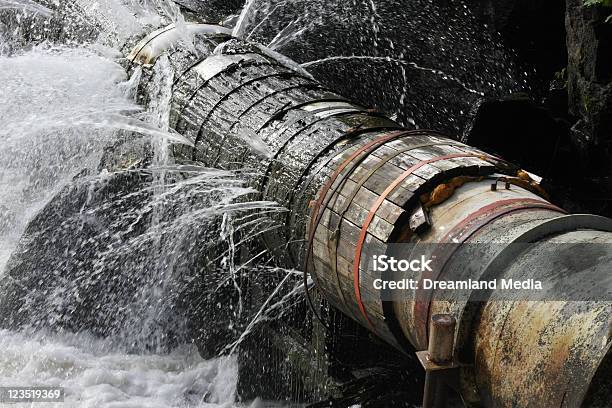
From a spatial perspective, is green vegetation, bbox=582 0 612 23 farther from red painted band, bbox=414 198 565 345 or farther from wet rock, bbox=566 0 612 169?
red painted band, bbox=414 198 565 345

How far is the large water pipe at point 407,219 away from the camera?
245cm

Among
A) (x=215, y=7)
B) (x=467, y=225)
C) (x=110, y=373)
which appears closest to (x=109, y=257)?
(x=110, y=373)

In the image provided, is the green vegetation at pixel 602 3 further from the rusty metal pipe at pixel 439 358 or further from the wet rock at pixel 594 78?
the rusty metal pipe at pixel 439 358

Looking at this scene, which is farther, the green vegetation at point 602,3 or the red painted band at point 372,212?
the green vegetation at point 602,3

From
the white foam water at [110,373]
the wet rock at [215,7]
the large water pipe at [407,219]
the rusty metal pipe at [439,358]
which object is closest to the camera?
the large water pipe at [407,219]

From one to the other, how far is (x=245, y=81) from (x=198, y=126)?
56 cm

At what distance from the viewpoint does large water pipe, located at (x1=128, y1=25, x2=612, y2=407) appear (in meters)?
2.45

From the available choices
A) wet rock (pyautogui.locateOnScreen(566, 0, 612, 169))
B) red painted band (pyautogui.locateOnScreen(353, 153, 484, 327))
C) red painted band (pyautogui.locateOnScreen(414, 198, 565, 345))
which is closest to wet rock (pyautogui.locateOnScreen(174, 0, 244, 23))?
wet rock (pyautogui.locateOnScreen(566, 0, 612, 169))

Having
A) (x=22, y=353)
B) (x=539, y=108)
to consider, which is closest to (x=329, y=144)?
(x=539, y=108)

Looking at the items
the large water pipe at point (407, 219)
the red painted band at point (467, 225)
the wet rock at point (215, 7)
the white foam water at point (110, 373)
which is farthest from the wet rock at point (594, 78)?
the wet rock at point (215, 7)

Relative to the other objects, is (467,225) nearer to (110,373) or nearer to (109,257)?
(110,373)

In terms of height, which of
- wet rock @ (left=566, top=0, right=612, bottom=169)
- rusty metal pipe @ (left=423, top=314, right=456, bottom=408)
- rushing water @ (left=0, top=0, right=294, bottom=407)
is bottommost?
rushing water @ (left=0, top=0, right=294, bottom=407)

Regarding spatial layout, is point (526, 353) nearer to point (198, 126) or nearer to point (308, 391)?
point (308, 391)

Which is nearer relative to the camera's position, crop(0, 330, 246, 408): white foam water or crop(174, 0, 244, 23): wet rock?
crop(0, 330, 246, 408): white foam water
